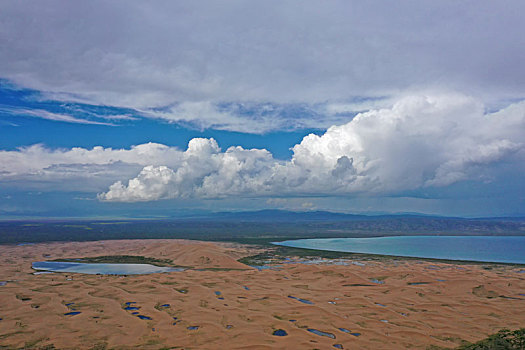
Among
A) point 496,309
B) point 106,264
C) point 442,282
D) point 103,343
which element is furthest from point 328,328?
point 106,264

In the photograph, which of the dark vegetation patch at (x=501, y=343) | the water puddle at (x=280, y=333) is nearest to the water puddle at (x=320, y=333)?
the water puddle at (x=280, y=333)

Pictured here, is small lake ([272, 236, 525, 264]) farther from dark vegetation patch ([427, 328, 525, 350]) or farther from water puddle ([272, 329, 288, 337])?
water puddle ([272, 329, 288, 337])

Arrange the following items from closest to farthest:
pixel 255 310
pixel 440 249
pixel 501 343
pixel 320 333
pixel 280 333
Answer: pixel 501 343 → pixel 280 333 → pixel 320 333 → pixel 255 310 → pixel 440 249

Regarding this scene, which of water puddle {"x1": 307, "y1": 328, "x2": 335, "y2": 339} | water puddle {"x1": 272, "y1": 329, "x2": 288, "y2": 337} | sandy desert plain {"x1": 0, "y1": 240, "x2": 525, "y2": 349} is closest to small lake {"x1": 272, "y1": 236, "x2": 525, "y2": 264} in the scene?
sandy desert plain {"x1": 0, "y1": 240, "x2": 525, "y2": 349}

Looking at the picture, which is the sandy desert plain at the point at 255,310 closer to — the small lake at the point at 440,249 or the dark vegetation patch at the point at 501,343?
the dark vegetation patch at the point at 501,343

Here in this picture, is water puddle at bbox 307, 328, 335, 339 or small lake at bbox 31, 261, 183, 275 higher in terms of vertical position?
water puddle at bbox 307, 328, 335, 339

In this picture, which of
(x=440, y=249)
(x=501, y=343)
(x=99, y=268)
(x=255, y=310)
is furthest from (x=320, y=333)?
(x=440, y=249)

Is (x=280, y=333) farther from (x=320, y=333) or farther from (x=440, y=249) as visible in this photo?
(x=440, y=249)
